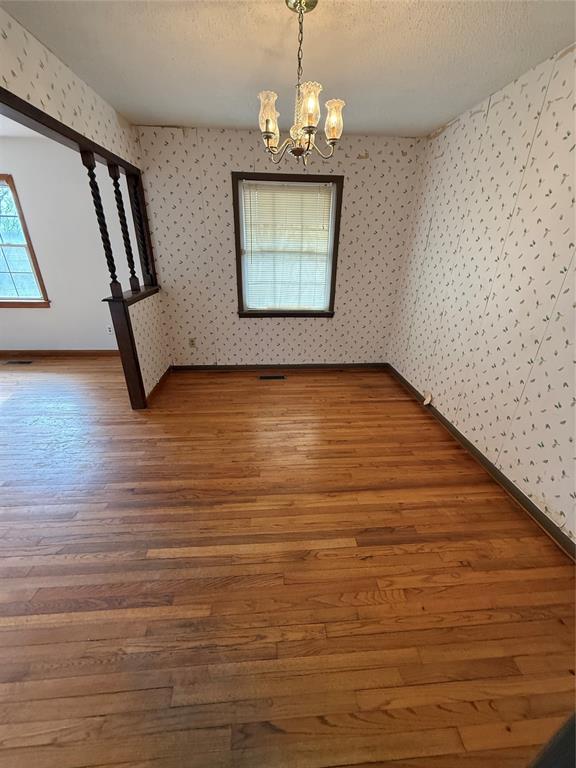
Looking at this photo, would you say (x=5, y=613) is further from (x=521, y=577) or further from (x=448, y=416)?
(x=448, y=416)

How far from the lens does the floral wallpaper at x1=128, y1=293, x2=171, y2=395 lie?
283cm

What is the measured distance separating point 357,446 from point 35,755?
7.07 feet

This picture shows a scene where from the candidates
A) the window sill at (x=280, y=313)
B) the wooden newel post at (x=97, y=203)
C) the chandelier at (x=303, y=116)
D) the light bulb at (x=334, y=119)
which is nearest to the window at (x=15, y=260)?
the wooden newel post at (x=97, y=203)

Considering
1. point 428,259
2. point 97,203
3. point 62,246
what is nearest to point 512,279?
point 428,259

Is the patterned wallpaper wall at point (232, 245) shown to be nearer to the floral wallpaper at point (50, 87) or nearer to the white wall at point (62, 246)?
the floral wallpaper at point (50, 87)

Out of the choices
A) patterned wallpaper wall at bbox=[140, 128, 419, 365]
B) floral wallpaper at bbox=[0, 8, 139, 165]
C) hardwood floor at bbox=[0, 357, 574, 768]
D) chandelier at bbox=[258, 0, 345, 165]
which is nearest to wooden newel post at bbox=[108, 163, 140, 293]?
floral wallpaper at bbox=[0, 8, 139, 165]

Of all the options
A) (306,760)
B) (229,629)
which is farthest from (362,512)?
(306,760)

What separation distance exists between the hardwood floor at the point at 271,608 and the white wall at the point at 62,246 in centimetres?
210

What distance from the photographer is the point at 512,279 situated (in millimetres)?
1979

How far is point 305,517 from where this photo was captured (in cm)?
183

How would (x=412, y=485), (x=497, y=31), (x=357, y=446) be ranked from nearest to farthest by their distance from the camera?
(x=497, y=31) < (x=412, y=485) < (x=357, y=446)

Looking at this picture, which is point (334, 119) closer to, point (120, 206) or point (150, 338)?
point (120, 206)

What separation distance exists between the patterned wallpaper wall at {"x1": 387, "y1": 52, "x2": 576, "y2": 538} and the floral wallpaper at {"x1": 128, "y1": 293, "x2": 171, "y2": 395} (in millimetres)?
2796

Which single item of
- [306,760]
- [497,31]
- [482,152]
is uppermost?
[497,31]
